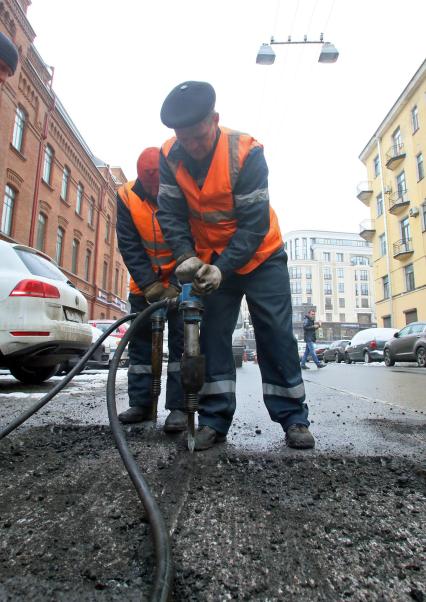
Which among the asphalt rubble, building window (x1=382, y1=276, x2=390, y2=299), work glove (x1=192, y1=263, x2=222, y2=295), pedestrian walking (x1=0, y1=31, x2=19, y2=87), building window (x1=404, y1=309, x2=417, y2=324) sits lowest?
the asphalt rubble

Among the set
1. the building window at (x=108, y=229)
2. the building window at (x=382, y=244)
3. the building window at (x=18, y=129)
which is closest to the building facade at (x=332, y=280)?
the building window at (x=382, y=244)

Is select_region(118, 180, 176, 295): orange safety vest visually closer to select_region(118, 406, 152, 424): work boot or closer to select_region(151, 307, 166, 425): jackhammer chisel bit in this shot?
select_region(151, 307, 166, 425): jackhammer chisel bit

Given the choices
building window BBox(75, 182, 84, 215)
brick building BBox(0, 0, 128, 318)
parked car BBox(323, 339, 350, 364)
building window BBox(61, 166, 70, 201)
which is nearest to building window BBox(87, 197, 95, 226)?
brick building BBox(0, 0, 128, 318)

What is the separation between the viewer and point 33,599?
2.52 feet

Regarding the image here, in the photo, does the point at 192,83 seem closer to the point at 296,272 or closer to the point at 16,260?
the point at 16,260

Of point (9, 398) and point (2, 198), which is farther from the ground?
point (2, 198)

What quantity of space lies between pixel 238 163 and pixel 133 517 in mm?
1633

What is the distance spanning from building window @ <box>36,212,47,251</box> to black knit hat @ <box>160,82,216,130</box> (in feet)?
57.7

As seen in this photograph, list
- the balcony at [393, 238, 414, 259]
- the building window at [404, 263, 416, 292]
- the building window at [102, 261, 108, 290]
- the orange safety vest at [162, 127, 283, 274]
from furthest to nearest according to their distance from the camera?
1. the building window at [102, 261, 108, 290]
2. the building window at [404, 263, 416, 292]
3. the balcony at [393, 238, 414, 259]
4. the orange safety vest at [162, 127, 283, 274]

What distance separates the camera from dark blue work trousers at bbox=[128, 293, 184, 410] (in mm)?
2662

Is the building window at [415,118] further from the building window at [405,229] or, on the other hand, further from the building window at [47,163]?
the building window at [47,163]

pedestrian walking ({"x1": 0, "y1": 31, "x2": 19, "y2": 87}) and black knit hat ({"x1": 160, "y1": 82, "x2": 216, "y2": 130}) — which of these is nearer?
pedestrian walking ({"x1": 0, "y1": 31, "x2": 19, "y2": 87})

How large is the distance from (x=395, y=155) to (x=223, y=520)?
27.4 meters

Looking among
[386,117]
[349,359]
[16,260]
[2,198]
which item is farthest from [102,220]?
[16,260]
